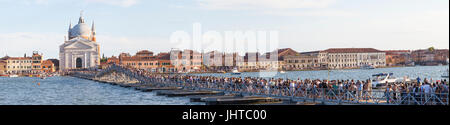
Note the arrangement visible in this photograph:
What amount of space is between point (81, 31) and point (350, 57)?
214ft

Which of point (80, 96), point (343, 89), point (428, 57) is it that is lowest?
point (80, 96)

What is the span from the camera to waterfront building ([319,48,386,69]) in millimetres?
120688

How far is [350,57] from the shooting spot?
12256 cm

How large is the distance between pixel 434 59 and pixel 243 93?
369ft

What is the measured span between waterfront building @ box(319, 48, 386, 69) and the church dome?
56060 millimetres

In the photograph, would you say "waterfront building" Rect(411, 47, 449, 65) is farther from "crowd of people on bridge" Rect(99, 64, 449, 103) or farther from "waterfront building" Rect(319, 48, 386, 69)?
"crowd of people on bridge" Rect(99, 64, 449, 103)

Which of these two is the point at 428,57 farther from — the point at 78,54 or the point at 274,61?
the point at 78,54

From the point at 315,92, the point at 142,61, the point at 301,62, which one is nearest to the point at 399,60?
the point at 301,62

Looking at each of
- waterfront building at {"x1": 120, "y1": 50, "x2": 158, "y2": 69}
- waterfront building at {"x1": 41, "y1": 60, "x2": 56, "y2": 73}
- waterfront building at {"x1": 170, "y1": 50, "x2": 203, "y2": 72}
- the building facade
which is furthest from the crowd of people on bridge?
the building facade

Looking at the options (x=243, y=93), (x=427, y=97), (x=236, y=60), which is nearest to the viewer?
(x=427, y=97)
